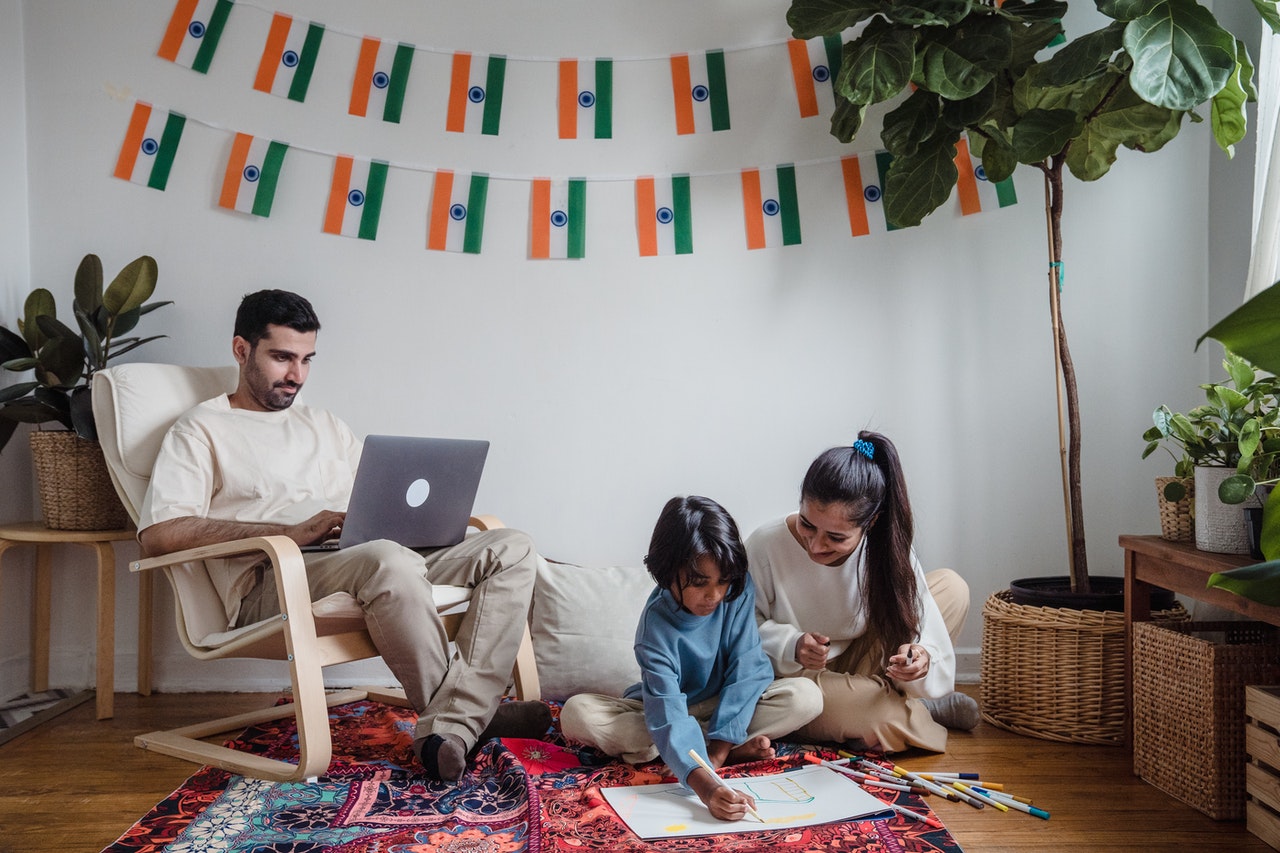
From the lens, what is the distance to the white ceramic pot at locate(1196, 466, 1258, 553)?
1.86 meters

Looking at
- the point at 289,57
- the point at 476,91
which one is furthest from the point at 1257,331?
the point at 289,57

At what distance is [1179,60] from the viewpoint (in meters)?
1.91

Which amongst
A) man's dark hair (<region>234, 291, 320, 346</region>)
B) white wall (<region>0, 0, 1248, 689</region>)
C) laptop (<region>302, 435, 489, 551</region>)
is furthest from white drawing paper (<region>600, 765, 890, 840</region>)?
man's dark hair (<region>234, 291, 320, 346</region>)

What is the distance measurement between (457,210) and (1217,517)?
1947mm

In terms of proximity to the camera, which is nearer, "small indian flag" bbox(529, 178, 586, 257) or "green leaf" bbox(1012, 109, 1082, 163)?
"green leaf" bbox(1012, 109, 1082, 163)

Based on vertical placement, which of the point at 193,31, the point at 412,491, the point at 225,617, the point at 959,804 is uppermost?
the point at 193,31

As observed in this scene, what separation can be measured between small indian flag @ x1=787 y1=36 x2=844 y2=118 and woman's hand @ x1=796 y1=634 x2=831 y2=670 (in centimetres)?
148

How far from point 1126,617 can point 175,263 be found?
2510 millimetres

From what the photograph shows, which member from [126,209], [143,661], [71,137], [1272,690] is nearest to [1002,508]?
[1272,690]

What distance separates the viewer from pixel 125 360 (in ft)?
8.77

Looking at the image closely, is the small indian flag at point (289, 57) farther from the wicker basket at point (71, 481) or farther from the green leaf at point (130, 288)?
the wicker basket at point (71, 481)

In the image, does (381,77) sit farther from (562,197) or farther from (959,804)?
(959,804)

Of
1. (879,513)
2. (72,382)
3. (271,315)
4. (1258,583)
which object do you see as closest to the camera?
(1258,583)

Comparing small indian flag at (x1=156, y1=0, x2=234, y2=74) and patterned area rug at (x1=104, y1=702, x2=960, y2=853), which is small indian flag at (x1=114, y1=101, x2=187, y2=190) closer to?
small indian flag at (x1=156, y1=0, x2=234, y2=74)
